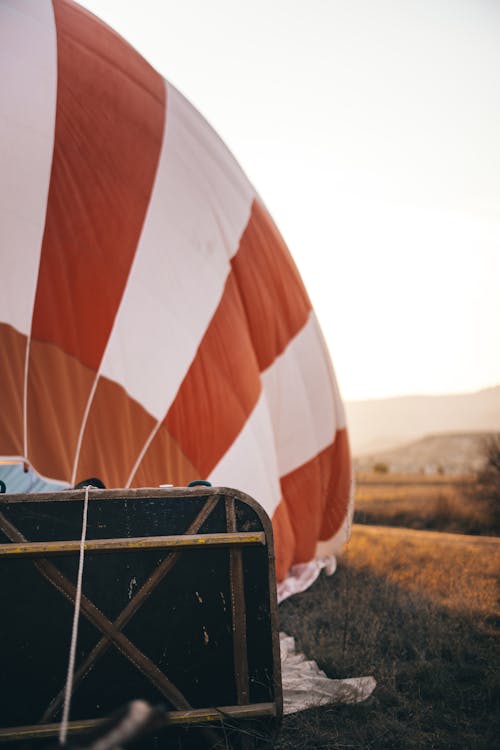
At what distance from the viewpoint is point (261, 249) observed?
5.93 meters

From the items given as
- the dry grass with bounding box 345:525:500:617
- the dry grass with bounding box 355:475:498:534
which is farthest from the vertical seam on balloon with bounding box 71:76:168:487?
the dry grass with bounding box 355:475:498:534

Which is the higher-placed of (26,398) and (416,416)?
(26,398)

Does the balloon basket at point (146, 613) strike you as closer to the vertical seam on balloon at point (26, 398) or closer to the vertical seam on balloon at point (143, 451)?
the vertical seam on balloon at point (26, 398)

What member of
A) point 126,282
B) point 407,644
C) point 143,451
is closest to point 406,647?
point 407,644

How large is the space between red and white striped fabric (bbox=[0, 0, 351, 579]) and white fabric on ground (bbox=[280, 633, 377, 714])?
5.24ft

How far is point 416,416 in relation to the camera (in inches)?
5517

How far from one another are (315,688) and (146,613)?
4.80 feet

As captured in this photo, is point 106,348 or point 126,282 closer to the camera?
point 106,348

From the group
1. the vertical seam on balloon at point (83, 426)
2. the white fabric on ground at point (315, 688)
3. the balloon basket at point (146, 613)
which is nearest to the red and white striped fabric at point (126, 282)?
the vertical seam on balloon at point (83, 426)

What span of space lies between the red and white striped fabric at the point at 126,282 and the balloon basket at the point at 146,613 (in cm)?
176

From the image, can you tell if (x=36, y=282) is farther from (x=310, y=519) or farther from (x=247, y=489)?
(x=310, y=519)

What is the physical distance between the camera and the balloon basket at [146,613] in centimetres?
244

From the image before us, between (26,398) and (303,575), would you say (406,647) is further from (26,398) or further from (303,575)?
(26,398)

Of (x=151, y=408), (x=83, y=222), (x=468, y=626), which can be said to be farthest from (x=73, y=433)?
(x=468, y=626)
